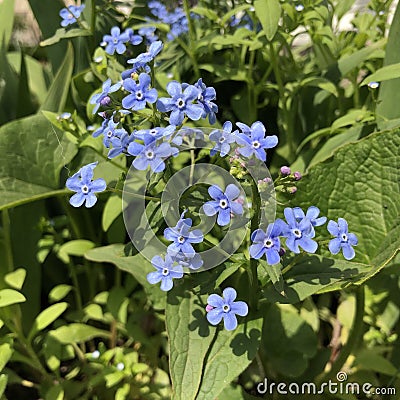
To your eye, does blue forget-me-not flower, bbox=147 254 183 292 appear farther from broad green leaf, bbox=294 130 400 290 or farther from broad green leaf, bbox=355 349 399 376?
broad green leaf, bbox=355 349 399 376

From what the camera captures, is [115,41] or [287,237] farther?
[115,41]

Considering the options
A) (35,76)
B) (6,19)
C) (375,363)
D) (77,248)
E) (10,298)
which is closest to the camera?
(10,298)

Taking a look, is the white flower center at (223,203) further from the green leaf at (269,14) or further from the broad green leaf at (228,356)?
the green leaf at (269,14)

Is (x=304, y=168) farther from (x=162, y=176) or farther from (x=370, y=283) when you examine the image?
(x=162, y=176)

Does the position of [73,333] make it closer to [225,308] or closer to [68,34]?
[225,308]

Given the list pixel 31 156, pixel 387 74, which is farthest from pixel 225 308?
pixel 31 156

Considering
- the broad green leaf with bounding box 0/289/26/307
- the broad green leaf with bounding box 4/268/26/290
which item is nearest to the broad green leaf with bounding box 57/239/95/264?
the broad green leaf with bounding box 4/268/26/290

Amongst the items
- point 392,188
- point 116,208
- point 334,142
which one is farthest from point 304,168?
point 116,208
